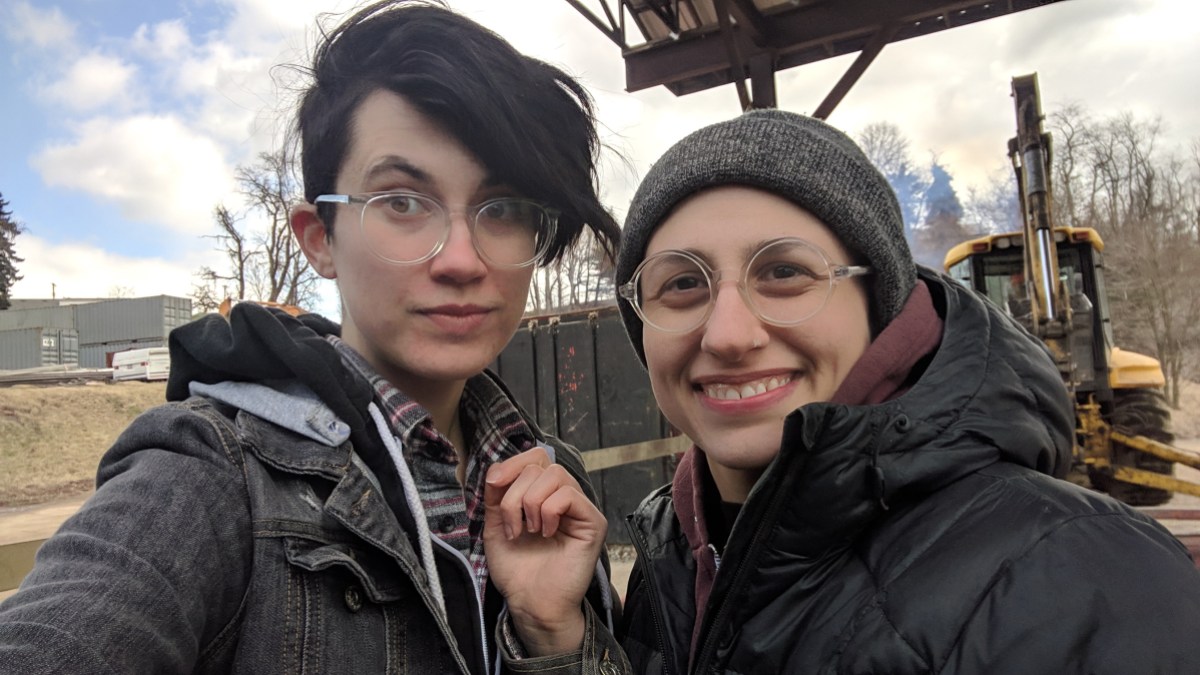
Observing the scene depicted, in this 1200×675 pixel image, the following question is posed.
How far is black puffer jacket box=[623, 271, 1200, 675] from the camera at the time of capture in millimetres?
938

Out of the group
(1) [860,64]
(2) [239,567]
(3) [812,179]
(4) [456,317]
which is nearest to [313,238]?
(4) [456,317]

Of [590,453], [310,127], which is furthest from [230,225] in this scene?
[310,127]

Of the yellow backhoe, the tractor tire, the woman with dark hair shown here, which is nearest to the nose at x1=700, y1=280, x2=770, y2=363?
the woman with dark hair

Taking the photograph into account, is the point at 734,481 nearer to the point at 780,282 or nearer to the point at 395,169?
the point at 780,282

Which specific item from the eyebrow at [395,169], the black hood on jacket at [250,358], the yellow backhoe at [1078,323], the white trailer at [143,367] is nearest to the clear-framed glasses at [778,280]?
the eyebrow at [395,169]

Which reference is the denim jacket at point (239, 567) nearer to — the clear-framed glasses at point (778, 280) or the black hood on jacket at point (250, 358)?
the black hood on jacket at point (250, 358)

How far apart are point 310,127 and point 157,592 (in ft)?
3.36

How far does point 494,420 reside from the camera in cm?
178

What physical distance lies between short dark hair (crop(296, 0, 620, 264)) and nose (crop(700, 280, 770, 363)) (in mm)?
489

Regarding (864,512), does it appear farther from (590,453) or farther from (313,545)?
(590,453)

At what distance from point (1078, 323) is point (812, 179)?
7745 millimetres

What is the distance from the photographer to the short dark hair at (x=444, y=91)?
4.73 feet

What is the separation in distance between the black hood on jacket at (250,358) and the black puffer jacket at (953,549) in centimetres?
78

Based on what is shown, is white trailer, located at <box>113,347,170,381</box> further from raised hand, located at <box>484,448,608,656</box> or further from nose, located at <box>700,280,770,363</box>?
nose, located at <box>700,280,770,363</box>
